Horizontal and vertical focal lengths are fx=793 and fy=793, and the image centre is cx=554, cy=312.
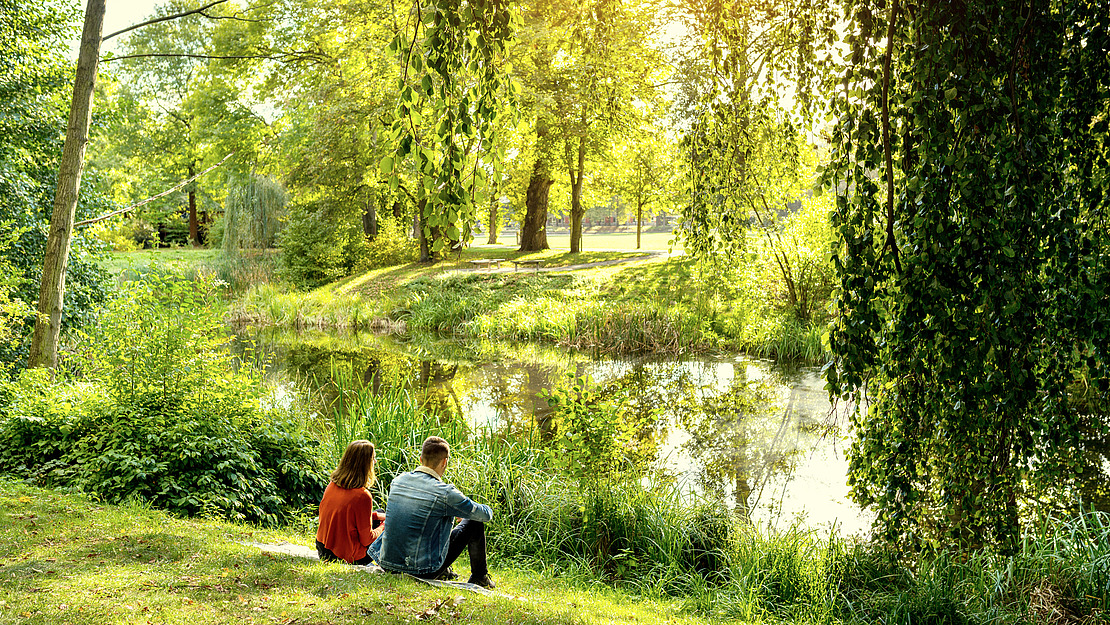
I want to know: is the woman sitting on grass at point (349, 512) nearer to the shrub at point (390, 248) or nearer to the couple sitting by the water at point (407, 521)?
the couple sitting by the water at point (407, 521)

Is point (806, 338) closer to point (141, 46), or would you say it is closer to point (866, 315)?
point (866, 315)

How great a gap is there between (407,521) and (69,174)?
211 inches

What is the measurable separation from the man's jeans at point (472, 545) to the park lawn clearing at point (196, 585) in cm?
26

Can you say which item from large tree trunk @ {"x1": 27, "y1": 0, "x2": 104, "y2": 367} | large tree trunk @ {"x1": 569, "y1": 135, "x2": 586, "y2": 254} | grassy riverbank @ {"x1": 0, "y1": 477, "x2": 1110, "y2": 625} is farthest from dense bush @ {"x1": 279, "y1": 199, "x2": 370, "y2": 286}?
grassy riverbank @ {"x1": 0, "y1": 477, "x2": 1110, "y2": 625}

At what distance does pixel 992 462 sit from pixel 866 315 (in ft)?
3.01

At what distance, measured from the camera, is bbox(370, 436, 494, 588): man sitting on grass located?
16.8 feet

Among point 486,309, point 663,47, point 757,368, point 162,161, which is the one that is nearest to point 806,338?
point 757,368

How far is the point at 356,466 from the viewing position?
551 cm

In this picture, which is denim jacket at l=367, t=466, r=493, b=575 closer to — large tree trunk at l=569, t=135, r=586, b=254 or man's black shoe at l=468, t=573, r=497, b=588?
man's black shoe at l=468, t=573, r=497, b=588

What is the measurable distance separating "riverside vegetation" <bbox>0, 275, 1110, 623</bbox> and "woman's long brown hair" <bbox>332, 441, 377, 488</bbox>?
0.64m

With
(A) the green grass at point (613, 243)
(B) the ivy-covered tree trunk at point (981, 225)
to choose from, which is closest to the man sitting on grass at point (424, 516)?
(B) the ivy-covered tree trunk at point (981, 225)

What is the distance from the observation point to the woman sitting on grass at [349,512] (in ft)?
18.1

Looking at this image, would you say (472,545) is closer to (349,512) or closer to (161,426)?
(349,512)

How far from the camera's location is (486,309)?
72.7 feet
